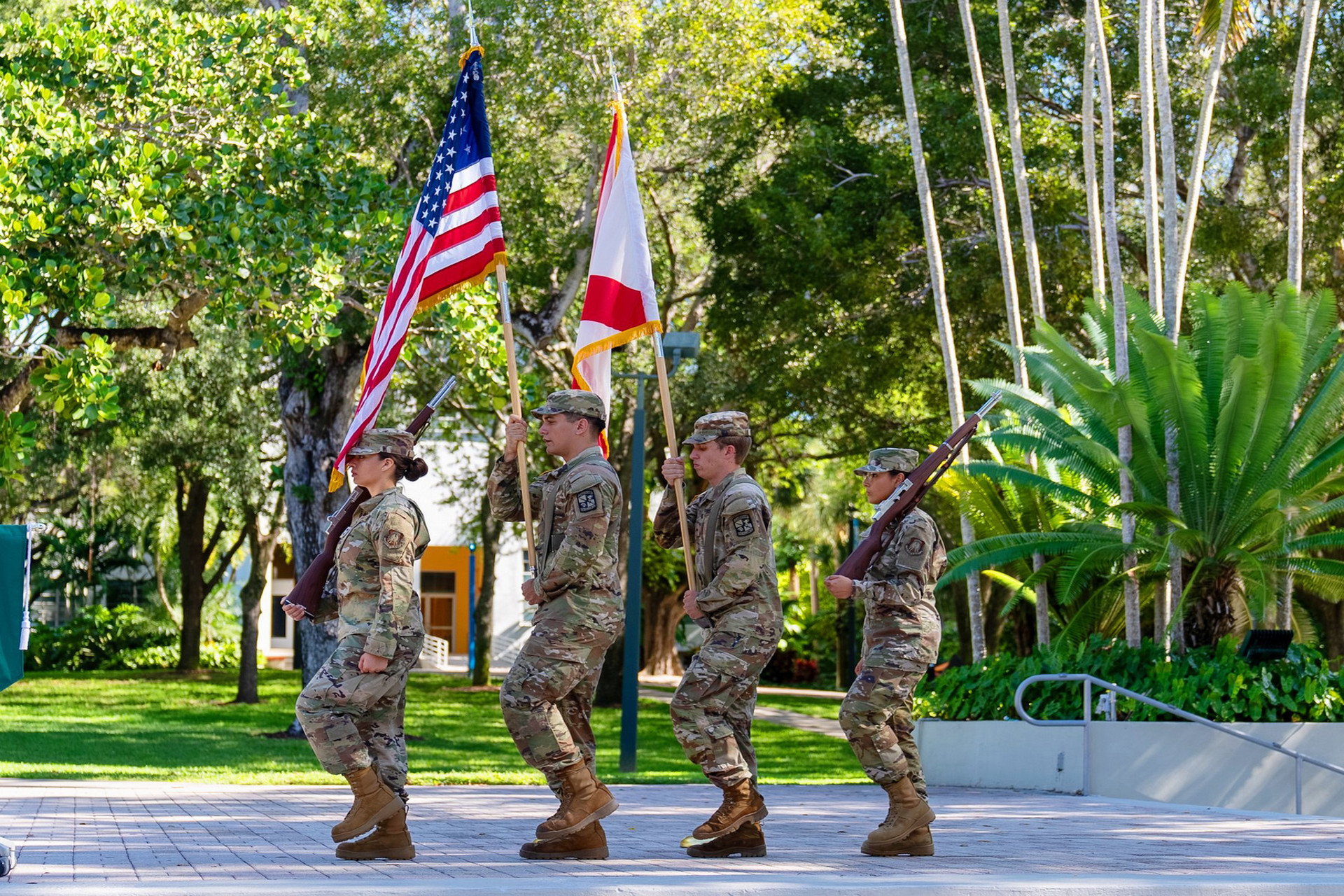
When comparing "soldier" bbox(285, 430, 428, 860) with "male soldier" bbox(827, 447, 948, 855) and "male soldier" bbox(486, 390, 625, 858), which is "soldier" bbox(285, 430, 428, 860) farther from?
"male soldier" bbox(827, 447, 948, 855)

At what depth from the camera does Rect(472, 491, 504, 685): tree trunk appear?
30422mm

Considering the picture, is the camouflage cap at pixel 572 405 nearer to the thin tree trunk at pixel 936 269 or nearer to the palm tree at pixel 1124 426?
the palm tree at pixel 1124 426

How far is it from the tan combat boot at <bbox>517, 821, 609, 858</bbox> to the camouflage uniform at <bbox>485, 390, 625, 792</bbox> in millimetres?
236

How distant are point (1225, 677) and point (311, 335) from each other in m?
8.70

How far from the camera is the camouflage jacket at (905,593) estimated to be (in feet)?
24.0

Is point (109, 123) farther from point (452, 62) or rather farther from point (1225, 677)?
point (1225, 677)

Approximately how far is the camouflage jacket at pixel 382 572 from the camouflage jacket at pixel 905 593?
6.94 feet

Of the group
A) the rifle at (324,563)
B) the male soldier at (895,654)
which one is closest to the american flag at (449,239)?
the rifle at (324,563)

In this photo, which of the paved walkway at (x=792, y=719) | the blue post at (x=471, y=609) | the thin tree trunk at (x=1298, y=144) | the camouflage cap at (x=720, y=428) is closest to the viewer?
the camouflage cap at (x=720, y=428)

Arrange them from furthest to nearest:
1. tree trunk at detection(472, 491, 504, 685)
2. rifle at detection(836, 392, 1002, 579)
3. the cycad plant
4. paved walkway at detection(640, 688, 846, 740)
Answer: tree trunk at detection(472, 491, 504, 685) < paved walkway at detection(640, 688, 846, 740) < the cycad plant < rifle at detection(836, 392, 1002, 579)

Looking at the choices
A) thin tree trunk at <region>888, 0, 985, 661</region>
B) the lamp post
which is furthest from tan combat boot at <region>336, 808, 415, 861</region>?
thin tree trunk at <region>888, 0, 985, 661</region>

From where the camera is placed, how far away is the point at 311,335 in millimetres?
14281

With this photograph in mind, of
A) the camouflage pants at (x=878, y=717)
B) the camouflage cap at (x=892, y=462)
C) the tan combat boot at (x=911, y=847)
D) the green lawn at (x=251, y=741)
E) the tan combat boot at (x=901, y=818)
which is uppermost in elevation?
the camouflage cap at (x=892, y=462)

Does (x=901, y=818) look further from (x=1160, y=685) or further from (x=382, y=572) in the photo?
(x=1160, y=685)
